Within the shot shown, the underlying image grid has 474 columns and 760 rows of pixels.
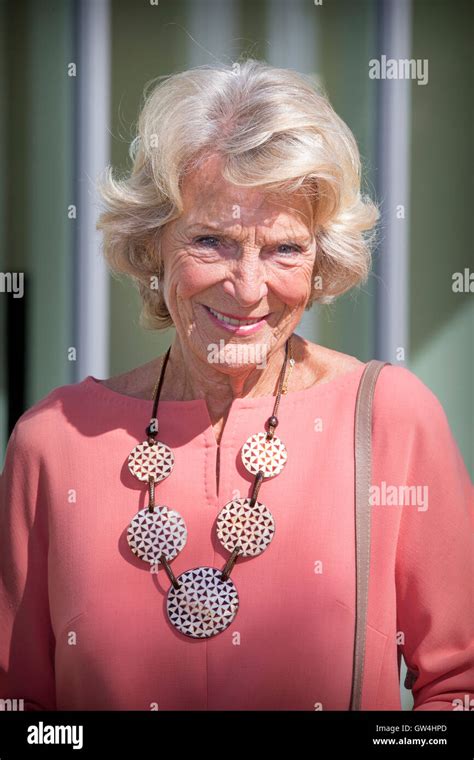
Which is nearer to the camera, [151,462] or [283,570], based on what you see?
[283,570]

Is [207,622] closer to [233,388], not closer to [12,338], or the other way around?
[233,388]

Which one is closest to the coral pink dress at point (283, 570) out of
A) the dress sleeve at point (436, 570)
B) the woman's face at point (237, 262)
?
the dress sleeve at point (436, 570)

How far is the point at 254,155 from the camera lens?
195 centimetres

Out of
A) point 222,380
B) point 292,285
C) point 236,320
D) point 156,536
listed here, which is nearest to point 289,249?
point 292,285

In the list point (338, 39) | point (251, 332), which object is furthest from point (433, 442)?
point (338, 39)

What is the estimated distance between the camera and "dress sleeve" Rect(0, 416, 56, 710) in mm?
2123

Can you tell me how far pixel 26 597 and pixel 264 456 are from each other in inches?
22.4

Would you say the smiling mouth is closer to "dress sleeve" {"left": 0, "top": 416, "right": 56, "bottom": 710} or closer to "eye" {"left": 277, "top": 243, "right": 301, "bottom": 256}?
"eye" {"left": 277, "top": 243, "right": 301, "bottom": 256}

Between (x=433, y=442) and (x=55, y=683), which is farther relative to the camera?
(x=55, y=683)

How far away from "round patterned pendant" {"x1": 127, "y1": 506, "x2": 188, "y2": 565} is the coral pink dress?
2 centimetres

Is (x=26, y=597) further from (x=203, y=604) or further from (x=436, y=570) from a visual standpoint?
(x=436, y=570)

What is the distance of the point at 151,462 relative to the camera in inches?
82.0

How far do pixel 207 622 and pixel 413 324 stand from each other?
1311 mm

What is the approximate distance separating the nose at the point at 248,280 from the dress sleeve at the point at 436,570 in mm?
355
